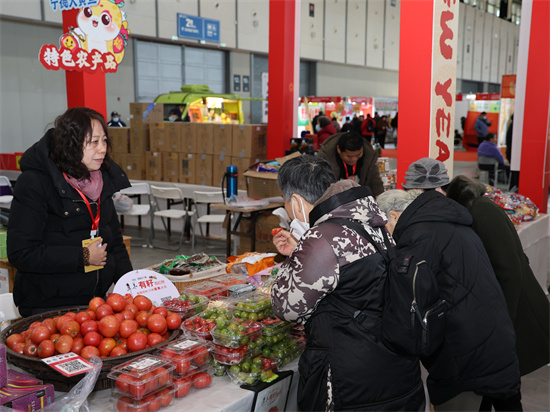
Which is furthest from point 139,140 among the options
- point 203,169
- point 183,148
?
point 203,169

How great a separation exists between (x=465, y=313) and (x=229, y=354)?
93 cm

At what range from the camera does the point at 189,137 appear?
313 inches

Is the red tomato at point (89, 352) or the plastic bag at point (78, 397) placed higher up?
the red tomato at point (89, 352)

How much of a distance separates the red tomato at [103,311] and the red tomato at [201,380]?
406 mm

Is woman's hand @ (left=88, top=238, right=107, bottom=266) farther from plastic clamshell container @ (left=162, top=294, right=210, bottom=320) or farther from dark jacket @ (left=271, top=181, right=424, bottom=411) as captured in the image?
dark jacket @ (left=271, top=181, right=424, bottom=411)

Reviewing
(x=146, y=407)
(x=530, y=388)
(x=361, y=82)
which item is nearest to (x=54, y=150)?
(x=146, y=407)

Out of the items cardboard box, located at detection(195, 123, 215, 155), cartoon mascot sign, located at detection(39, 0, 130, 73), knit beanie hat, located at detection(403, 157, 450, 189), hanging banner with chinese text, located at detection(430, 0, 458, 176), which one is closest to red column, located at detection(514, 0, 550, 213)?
hanging banner with chinese text, located at detection(430, 0, 458, 176)

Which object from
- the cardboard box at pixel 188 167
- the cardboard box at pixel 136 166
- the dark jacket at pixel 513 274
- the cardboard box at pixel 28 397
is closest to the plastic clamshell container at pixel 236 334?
the cardboard box at pixel 28 397

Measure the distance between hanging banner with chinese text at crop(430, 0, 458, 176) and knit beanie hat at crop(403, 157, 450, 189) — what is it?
1.47m

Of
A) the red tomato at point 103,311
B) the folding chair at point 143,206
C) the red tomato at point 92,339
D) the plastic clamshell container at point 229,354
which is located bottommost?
the folding chair at point 143,206

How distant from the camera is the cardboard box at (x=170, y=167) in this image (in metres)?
8.13

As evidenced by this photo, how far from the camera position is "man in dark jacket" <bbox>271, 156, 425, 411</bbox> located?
5.42 ft

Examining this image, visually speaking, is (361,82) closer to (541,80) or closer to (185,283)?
(541,80)

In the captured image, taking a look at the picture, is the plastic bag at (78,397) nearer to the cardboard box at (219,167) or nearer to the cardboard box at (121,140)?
the cardboard box at (219,167)
